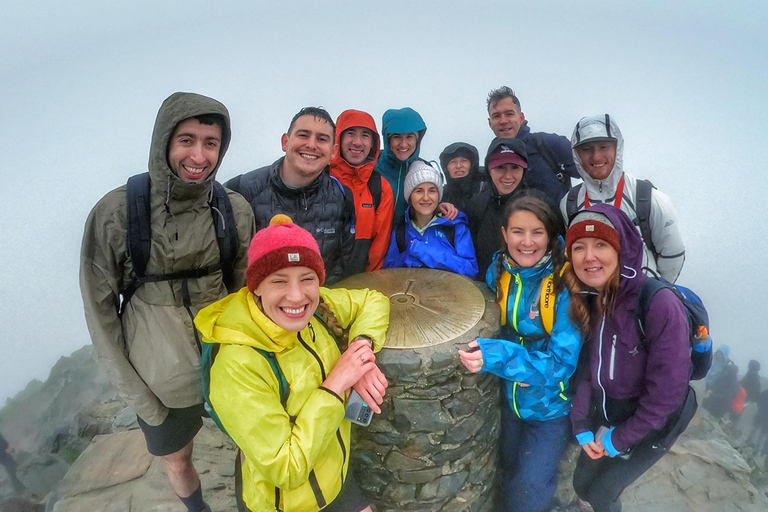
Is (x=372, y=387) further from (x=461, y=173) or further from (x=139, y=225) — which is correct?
(x=461, y=173)

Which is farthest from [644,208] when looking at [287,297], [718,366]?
[718,366]

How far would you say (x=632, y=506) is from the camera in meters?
4.36

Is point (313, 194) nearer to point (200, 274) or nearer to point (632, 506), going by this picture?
point (200, 274)

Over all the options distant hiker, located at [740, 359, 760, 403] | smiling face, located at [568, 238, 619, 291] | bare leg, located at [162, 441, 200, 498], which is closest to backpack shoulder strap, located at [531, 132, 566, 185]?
smiling face, located at [568, 238, 619, 291]

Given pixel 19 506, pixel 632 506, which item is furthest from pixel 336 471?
pixel 19 506

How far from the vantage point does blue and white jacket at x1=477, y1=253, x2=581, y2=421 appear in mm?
2676

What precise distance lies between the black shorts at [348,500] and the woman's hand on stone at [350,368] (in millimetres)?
753

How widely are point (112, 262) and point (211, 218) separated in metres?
0.60

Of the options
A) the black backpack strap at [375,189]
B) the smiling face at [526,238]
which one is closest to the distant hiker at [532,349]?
the smiling face at [526,238]

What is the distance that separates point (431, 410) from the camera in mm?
2814

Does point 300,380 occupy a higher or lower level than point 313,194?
lower

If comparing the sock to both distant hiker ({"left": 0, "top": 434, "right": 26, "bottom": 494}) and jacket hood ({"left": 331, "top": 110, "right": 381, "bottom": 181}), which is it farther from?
distant hiker ({"left": 0, "top": 434, "right": 26, "bottom": 494})

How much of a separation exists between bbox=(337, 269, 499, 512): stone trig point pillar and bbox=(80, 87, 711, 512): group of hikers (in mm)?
166

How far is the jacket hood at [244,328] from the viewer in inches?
79.1
